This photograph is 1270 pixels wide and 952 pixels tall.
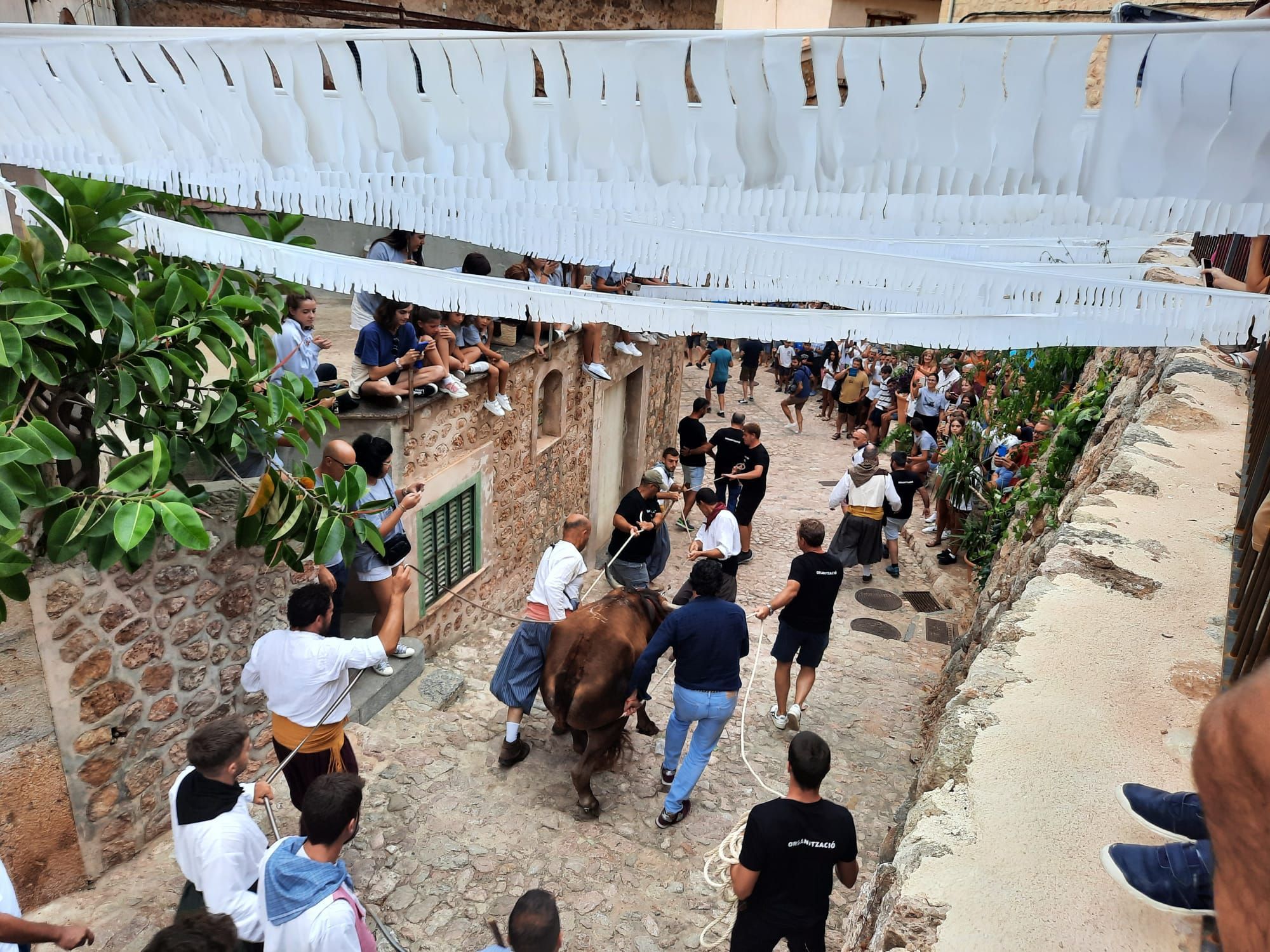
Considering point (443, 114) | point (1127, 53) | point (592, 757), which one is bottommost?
point (592, 757)

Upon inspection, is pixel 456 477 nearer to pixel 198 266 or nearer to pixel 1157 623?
pixel 198 266

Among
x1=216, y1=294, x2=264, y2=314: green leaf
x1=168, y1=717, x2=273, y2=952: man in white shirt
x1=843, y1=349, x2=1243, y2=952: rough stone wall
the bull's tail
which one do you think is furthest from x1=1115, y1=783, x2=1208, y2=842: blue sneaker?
x1=216, y1=294, x2=264, y2=314: green leaf

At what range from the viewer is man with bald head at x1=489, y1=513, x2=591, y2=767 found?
17.5 feet

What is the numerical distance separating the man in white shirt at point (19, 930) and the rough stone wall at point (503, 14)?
27.3 ft

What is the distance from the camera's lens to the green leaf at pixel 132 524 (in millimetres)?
2820

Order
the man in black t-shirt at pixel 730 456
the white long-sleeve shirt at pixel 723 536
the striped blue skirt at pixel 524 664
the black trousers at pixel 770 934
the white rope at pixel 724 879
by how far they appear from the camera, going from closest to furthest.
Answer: the black trousers at pixel 770 934, the white rope at pixel 724 879, the striped blue skirt at pixel 524 664, the white long-sleeve shirt at pixel 723 536, the man in black t-shirt at pixel 730 456

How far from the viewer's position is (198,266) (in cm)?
383

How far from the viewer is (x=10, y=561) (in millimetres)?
2805

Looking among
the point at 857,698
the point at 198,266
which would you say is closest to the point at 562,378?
the point at 857,698

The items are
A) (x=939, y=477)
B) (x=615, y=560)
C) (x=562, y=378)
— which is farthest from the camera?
(x=939, y=477)

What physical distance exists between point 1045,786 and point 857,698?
4.56 m

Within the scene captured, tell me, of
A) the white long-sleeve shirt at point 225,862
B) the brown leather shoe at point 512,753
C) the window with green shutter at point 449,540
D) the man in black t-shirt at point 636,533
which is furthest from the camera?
the man in black t-shirt at point 636,533

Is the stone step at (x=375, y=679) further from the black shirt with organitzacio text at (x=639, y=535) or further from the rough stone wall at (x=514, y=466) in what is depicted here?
the black shirt with organitzacio text at (x=639, y=535)

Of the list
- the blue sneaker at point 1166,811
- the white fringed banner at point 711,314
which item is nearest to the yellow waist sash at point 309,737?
the white fringed banner at point 711,314
